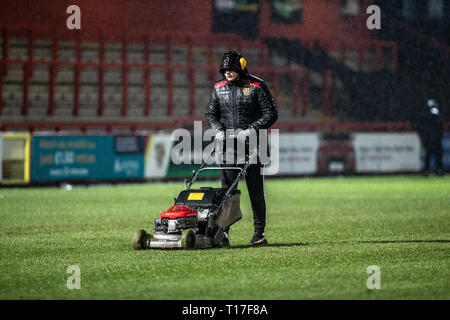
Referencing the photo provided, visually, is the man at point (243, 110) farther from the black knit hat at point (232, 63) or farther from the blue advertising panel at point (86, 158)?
the blue advertising panel at point (86, 158)

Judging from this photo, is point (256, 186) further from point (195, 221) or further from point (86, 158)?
point (86, 158)

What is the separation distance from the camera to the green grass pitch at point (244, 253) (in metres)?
7.34

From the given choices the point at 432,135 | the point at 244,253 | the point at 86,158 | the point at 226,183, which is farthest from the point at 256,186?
the point at 432,135

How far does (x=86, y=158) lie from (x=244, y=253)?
12776 millimetres

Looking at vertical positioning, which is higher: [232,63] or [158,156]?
[232,63]

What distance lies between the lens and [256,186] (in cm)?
1028

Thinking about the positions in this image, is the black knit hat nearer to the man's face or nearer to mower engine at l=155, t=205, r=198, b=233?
the man's face

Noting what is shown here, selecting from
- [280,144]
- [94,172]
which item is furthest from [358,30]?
[94,172]

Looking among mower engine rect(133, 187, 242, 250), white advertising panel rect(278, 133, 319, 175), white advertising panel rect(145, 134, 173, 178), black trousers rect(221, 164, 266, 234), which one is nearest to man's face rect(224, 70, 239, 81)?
black trousers rect(221, 164, 266, 234)

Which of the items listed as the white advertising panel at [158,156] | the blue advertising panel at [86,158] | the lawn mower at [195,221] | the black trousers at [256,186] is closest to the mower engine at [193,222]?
the lawn mower at [195,221]

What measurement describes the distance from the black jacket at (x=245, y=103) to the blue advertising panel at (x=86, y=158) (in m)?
11.6

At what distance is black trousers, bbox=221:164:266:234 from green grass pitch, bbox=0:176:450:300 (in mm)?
337

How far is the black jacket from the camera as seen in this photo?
1005 cm

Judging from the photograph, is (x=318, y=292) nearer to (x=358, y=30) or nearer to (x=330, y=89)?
(x=330, y=89)
